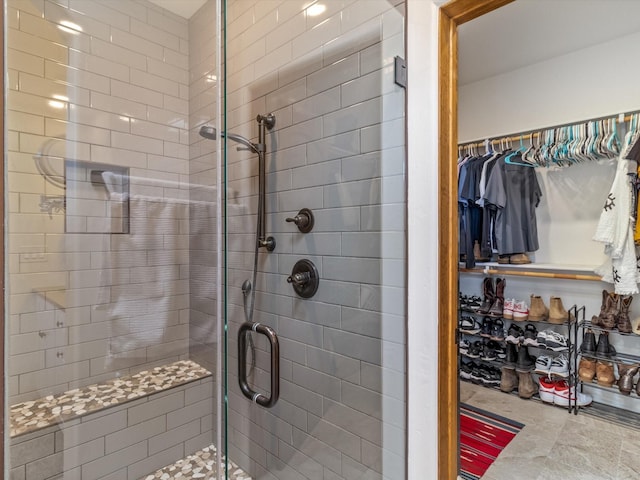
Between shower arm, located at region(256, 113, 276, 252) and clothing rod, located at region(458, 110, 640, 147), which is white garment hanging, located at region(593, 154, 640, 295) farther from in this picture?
shower arm, located at region(256, 113, 276, 252)

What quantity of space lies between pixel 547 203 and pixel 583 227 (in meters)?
0.31

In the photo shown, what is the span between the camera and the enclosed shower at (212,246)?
1170 mm

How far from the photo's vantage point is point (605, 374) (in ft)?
7.31

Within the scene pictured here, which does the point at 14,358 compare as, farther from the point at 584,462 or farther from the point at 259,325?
A: the point at 584,462

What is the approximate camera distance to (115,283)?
1.29 m

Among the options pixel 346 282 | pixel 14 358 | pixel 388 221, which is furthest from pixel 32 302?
pixel 388 221

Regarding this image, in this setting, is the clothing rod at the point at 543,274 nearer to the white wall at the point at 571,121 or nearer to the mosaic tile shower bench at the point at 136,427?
the white wall at the point at 571,121

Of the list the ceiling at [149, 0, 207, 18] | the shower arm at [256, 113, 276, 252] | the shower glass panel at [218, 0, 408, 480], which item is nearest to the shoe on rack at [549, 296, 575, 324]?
the shower glass panel at [218, 0, 408, 480]

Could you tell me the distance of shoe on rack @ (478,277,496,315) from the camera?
276cm

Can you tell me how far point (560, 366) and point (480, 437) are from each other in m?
0.93

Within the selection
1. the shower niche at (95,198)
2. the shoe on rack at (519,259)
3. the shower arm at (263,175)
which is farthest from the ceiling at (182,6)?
the shoe on rack at (519,259)

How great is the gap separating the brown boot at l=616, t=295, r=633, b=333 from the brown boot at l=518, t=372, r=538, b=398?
0.70m

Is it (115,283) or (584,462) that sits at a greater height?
(115,283)

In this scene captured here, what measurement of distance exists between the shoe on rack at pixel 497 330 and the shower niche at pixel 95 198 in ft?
9.12
